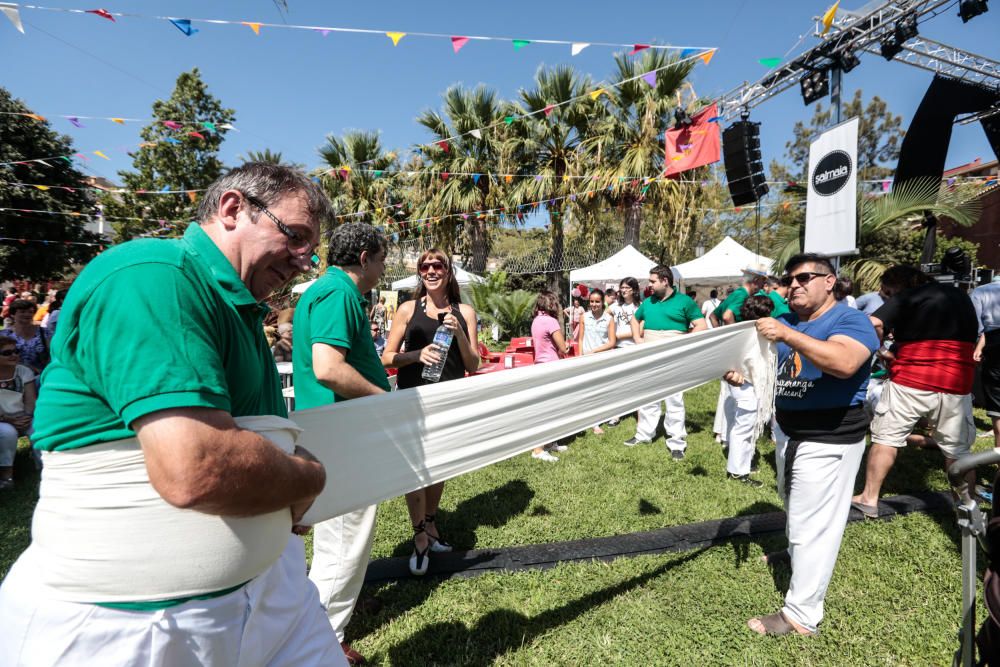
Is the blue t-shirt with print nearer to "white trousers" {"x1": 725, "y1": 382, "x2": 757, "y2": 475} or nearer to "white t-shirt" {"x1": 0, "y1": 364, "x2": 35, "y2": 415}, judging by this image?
"white trousers" {"x1": 725, "y1": 382, "x2": 757, "y2": 475}

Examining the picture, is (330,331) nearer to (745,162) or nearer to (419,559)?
(419,559)

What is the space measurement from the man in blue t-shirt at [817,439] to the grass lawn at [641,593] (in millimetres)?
257

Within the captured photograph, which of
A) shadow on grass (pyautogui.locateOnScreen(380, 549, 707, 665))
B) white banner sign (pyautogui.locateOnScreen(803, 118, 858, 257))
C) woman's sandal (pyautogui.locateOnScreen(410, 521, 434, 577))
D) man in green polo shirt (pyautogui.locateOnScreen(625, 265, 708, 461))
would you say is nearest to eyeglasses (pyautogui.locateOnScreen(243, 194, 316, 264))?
shadow on grass (pyautogui.locateOnScreen(380, 549, 707, 665))

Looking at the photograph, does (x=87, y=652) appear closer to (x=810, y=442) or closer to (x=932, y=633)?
(x=810, y=442)

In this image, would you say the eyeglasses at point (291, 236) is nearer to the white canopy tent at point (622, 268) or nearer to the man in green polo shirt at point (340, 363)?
the man in green polo shirt at point (340, 363)

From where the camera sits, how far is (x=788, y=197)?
23.9m

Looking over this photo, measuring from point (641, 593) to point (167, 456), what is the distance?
274cm

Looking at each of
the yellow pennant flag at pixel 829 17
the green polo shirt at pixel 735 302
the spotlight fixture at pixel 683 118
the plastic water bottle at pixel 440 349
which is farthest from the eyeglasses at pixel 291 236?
the spotlight fixture at pixel 683 118

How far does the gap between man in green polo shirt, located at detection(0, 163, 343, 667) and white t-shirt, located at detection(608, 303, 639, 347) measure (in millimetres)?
5537

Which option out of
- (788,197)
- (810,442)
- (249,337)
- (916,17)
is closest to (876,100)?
(788,197)

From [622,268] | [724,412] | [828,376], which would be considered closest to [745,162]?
[622,268]

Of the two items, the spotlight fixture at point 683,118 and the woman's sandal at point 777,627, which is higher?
the spotlight fixture at point 683,118

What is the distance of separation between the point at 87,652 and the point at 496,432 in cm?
137

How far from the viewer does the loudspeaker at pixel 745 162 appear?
9945 mm
